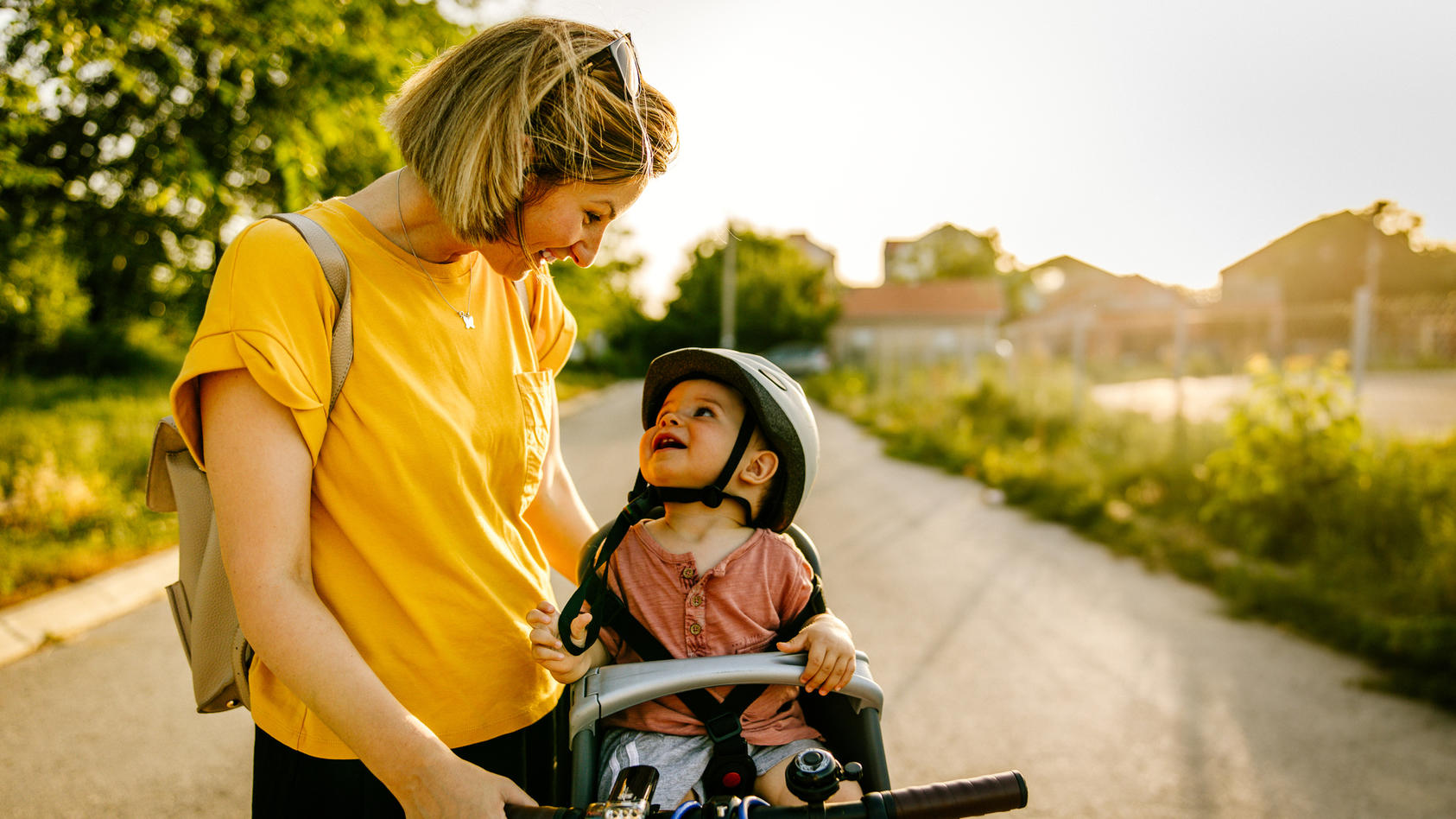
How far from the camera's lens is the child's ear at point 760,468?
1947mm

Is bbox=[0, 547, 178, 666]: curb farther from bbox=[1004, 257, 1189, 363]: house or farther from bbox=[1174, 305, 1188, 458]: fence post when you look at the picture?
bbox=[1004, 257, 1189, 363]: house

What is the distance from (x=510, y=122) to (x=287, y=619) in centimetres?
78

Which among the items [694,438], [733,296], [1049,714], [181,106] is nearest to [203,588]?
[694,438]

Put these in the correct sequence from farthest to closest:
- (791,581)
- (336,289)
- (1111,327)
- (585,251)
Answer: (1111,327), (791,581), (585,251), (336,289)

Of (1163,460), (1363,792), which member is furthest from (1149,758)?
(1163,460)

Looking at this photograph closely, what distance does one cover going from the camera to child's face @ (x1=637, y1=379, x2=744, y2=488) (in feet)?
6.25

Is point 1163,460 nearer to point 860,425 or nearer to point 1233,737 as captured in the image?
point 1233,737

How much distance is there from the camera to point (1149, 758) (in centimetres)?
373

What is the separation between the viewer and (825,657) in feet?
5.22

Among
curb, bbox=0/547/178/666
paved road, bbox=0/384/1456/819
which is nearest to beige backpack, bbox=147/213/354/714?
paved road, bbox=0/384/1456/819

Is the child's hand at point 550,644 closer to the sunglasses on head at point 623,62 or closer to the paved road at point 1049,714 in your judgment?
the sunglasses on head at point 623,62

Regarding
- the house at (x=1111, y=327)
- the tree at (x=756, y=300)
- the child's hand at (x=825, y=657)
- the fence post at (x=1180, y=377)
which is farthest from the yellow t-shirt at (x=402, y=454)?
the tree at (x=756, y=300)

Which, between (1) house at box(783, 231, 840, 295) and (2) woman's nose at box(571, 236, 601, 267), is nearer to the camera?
(2) woman's nose at box(571, 236, 601, 267)

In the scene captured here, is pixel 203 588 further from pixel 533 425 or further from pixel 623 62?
pixel 623 62
